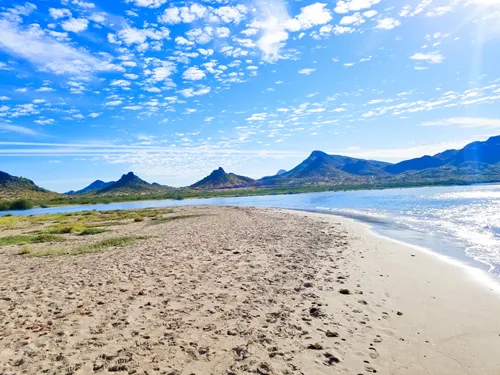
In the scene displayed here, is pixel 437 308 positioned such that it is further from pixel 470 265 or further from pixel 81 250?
pixel 81 250

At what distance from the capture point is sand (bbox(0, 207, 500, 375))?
701 centimetres

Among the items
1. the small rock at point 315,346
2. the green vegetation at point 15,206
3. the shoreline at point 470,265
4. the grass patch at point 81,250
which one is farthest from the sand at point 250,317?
the green vegetation at point 15,206

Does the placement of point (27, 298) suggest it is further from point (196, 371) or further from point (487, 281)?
point (487, 281)

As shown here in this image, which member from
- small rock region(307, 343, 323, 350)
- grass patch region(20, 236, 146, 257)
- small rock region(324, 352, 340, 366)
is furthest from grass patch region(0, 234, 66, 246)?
small rock region(324, 352, 340, 366)

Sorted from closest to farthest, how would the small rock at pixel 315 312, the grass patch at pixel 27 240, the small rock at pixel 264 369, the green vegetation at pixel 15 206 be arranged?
the small rock at pixel 264 369 → the small rock at pixel 315 312 → the grass patch at pixel 27 240 → the green vegetation at pixel 15 206

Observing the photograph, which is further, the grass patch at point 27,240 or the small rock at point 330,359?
the grass patch at point 27,240

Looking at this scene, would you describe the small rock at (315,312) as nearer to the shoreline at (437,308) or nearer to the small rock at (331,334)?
the small rock at (331,334)

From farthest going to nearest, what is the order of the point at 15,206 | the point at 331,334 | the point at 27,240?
the point at 15,206 < the point at 27,240 < the point at 331,334

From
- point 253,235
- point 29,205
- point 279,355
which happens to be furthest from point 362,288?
point 29,205

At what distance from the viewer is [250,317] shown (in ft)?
30.8

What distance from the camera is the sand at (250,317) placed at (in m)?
7.01

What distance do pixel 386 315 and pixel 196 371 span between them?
594 cm

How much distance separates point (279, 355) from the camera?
7219 millimetres

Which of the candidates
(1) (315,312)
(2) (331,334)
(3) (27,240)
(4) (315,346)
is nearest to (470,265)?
(1) (315,312)
